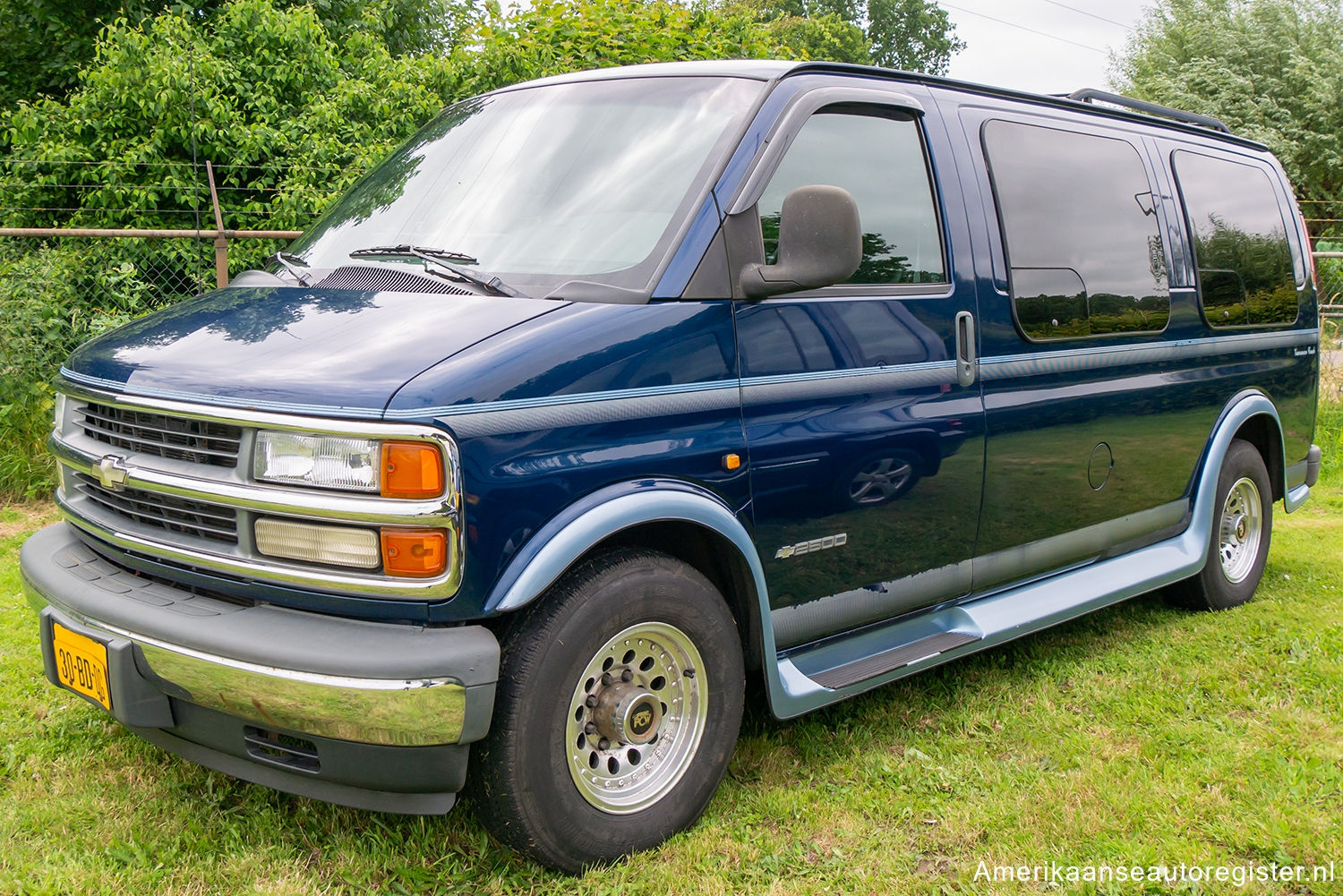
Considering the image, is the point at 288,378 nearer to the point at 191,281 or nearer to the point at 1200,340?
the point at 1200,340

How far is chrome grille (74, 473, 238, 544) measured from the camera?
2.83 metres

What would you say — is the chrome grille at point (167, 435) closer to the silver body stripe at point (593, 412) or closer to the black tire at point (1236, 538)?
the silver body stripe at point (593, 412)

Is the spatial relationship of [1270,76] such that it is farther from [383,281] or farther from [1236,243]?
[383,281]

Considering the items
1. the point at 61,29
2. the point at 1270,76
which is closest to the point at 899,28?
the point at 1270,76

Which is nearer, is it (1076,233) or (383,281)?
(383,281)

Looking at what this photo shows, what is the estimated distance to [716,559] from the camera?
335cm

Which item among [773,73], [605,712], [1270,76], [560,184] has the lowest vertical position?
[605,712]

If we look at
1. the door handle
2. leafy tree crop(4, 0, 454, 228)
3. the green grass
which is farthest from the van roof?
leafy tree crop(4, 0, 454, 228)

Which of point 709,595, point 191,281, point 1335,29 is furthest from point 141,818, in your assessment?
point 1335,29

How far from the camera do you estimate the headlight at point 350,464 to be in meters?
2.62

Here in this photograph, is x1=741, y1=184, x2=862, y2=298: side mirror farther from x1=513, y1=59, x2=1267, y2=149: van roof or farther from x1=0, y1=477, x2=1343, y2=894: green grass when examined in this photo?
x1=0, y1=477, x2=1343, y2=894: green grass

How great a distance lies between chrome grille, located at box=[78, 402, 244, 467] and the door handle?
7.83 ft

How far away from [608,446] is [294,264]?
1.64 m

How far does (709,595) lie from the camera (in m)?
3.20
